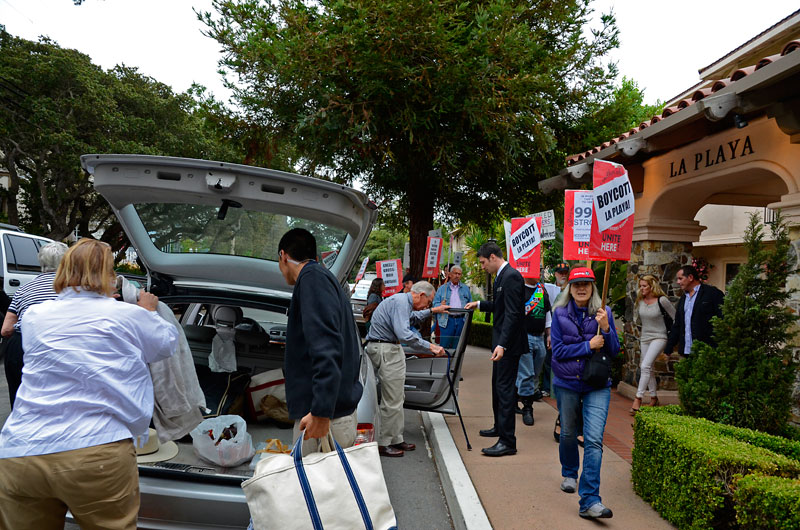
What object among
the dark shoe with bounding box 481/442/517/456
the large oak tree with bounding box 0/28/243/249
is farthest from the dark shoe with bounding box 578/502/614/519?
the large oak tree with bounding box 0/28/243/249

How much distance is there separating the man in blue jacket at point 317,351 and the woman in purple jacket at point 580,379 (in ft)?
6.36

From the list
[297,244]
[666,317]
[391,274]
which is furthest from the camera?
[391,274]

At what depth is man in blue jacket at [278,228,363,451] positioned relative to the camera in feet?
8.64

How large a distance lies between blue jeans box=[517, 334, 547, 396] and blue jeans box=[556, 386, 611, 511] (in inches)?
99.8

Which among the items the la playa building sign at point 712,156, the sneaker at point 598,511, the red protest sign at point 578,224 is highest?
the la playa building sign at point 712,156

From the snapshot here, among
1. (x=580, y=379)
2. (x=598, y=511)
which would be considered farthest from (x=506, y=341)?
(x=598, y=511)

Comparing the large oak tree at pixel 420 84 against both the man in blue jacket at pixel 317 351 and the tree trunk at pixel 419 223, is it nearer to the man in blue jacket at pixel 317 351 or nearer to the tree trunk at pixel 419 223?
→ the tree trunk at pixel 419 223

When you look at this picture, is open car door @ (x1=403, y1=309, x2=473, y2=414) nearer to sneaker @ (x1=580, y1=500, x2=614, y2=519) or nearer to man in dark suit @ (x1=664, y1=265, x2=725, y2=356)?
sneaker @ (x1=580, y1=500, x2=614, y2=519)

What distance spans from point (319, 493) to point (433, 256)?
9.37 meters

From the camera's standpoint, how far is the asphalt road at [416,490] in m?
4.22

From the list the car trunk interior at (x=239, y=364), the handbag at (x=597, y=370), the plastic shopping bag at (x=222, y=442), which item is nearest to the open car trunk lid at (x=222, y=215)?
the car trunk interior at (x=239, y=364)

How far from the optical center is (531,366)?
284 inches

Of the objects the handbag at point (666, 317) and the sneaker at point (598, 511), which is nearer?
the sneaker at point (598, 511)

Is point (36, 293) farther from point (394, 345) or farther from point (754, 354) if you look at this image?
point (754, 354)
